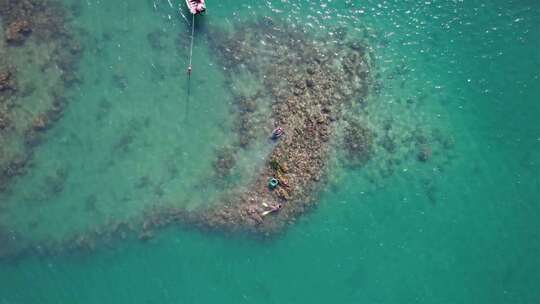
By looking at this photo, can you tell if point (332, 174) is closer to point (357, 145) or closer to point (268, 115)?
point (357, 145)

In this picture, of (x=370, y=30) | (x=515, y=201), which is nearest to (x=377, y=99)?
(x=370, y=30)

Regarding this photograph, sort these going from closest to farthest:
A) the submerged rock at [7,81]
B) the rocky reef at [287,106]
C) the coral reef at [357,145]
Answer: the submerged rock at [7,81], the rocky reef at [287,106], the coral reef at [357,145]

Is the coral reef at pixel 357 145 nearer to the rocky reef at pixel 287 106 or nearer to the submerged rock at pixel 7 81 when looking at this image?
the rocky reef at pixel 287 106

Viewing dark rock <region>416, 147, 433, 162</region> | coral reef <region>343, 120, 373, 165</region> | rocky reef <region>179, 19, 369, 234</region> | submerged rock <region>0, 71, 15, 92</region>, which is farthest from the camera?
dark rock <region>416, 147, 433, 162</region>

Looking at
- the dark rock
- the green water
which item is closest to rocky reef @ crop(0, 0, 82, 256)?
the green water

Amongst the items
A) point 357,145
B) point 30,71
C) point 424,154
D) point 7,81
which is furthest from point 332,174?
point 7,81

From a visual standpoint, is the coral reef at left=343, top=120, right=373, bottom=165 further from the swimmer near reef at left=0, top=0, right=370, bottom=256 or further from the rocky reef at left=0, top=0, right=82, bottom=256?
the rocky reef at left=0, top=0, right=82, bottom=256

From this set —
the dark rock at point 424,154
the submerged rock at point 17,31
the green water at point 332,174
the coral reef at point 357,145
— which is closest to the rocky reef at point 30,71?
the submerged rock at point 17,31

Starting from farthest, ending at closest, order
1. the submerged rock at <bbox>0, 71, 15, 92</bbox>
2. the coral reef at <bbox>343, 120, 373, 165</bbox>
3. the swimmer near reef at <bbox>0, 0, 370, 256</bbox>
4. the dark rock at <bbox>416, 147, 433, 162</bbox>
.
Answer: the dark rock at <bbox>416, 147, 433, 162</bbox>, the coral reef at <bbox>343, 120, 373, 165</bbox>, the swimmer near reef at <bbox>0, 0, 370, 256</bbox>, the submerged rock at <bbox>0, 71, 15, 92</bbox>

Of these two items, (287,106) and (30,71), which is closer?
(30,71)

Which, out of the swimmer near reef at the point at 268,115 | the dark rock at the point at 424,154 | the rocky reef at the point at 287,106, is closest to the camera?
the swimmer near reef at the point at 268,115
